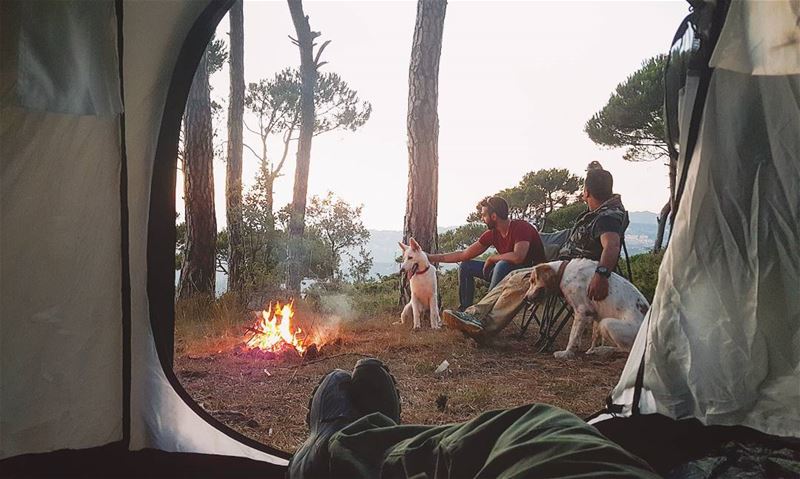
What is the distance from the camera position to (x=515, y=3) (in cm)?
212

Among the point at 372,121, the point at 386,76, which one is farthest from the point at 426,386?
the point at 386,76

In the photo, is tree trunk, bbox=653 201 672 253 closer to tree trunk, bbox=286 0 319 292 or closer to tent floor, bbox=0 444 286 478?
tent floor, bbox=0 444 286 478

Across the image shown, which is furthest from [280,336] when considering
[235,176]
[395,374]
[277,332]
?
[235,176]

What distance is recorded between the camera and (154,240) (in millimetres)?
1325

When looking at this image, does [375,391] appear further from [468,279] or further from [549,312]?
[468,279]

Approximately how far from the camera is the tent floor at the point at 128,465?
3.88ft

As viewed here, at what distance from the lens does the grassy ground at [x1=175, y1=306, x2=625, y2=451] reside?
1.84 m

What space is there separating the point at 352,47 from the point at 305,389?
157cm

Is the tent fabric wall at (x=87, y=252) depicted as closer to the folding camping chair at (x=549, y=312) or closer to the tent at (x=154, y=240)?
the tent at (x=154, y=240)

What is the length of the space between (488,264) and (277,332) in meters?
1.04

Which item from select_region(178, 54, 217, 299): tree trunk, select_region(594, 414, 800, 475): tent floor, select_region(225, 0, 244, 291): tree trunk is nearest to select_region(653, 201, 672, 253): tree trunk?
select_region(594, 414, 800, 475): tent floor

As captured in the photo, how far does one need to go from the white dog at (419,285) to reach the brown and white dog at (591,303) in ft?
1.54

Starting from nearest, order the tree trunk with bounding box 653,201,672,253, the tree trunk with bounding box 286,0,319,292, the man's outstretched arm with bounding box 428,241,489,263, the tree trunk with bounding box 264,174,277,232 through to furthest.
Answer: the tree trunk with bounding box 653,201,672,253 < the man's outstretched arm with bounding box 428,241,489,263 < the tree trunk with bounding box 286,0,319,292 < the tree trunk with bounding box 264,174,277,232

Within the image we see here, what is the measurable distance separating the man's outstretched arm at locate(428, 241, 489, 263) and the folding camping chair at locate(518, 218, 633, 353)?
11.1 inches
